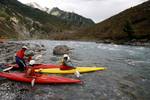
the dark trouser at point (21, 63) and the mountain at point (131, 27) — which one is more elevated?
the mountain at point (131, 27)

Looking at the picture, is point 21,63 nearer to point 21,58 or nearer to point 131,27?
point 21,58

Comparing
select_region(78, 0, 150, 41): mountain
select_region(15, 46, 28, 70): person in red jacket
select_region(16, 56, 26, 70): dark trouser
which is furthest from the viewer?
select_region(78, 0, 150, 41): mountain

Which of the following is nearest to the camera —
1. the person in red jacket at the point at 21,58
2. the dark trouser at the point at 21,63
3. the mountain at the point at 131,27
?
the person in red jacket at the point at 21,58

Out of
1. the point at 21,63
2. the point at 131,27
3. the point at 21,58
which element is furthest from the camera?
the point at 131,27

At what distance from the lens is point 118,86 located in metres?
18.9

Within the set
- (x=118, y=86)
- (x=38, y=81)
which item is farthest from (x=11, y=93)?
(x=118, y=86)

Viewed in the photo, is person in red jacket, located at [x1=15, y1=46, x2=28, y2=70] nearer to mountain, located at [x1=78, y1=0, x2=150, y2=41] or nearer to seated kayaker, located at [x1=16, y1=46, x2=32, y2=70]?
seated kayaker, located at [x1=16, y1=46, x2=32, y2=70]

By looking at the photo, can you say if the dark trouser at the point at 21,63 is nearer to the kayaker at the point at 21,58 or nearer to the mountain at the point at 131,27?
the kayaker at the point at 21,58

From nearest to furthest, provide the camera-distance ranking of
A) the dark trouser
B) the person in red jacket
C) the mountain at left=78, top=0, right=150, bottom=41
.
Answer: the person in red jacket < the dark trouser < the mountain at left=78, top=0, right=150, bottom=41

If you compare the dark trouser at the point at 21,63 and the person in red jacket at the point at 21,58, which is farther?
the dark trouser at the point at 21,63

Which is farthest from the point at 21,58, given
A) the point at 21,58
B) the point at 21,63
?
the point at 21,63

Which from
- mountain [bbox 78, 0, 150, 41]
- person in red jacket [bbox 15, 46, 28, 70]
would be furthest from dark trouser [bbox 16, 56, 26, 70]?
mountain [bbox 78, 0, 150, 41]

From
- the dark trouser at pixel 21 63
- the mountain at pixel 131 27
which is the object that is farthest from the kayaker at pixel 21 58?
the mountain at pixel 131 27

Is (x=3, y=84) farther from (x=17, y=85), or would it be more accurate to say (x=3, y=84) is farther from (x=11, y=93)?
(x=11, y=93)
